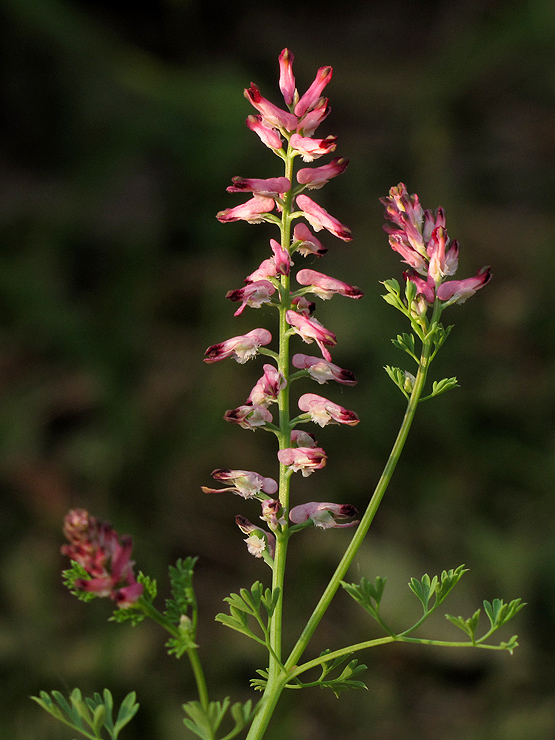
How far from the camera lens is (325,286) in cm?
137

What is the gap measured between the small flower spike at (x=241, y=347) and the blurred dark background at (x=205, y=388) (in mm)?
3585

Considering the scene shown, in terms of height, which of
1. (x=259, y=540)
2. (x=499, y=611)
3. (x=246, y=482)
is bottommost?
(x=499, y=611)

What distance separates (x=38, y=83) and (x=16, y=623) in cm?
615

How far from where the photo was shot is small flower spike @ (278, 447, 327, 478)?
124 centimetres

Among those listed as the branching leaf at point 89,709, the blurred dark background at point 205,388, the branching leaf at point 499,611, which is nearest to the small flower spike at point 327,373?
the branching leaf at point 499,611

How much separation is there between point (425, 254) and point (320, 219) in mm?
262

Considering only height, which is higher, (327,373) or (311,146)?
(311,146)

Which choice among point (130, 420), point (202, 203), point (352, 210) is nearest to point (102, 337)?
point (130, 420)

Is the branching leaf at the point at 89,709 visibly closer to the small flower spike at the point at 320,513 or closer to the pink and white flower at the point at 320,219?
the small flower spike at the point at 320,513

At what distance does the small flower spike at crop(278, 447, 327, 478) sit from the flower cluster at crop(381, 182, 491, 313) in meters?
0.42

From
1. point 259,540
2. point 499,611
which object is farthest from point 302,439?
point 499,611

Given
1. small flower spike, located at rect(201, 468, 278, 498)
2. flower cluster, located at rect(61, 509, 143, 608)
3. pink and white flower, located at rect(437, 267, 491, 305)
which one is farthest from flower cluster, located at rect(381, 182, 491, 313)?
flower cluster, located at rect(61, 509, 143, 608)

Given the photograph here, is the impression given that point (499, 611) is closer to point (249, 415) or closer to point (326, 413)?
point (326, 413)

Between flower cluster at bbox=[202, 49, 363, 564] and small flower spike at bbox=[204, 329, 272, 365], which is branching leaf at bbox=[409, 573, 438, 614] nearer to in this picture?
flower cluster at bbox=[202, 49, 363, 564]
